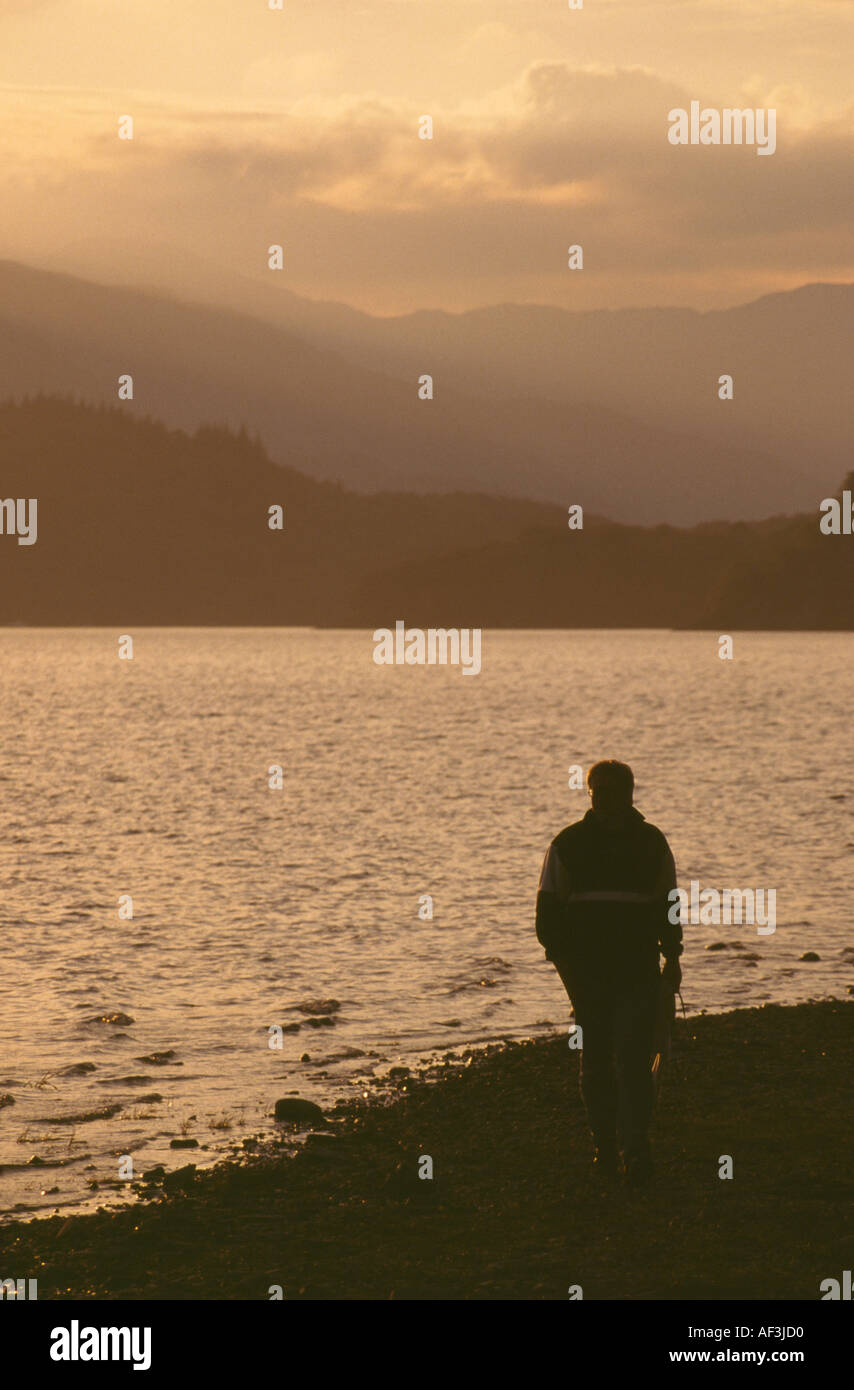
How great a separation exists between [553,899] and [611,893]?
367 millimetres

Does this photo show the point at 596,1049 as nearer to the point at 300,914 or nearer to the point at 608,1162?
the point at 608,1162

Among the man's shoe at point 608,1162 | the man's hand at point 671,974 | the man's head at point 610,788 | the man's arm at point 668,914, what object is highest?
the man's head at point 610,788

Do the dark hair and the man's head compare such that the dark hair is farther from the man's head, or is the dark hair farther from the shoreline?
the shoreline

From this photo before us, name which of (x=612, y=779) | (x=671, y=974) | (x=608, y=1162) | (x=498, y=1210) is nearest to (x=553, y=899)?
(x=612, y=779)

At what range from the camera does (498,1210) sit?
34.2ft

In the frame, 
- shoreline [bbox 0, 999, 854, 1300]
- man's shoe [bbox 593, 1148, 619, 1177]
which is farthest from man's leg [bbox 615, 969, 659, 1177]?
shoreline [bbox 0, 999, 854, 1300]

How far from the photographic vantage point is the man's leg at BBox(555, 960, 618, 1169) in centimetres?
1008

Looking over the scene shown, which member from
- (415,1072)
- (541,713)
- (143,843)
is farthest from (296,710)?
(415,1072)

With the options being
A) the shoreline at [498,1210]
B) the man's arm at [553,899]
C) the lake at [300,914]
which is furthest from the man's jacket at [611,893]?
the lake at [300,914]

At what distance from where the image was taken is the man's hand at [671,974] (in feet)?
32.8

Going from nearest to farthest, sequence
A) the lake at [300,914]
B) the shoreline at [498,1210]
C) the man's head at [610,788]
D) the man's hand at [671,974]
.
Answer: the shoreline at [498,1210]
the man's head at [610,788]
the man's hand at [671,974]
the lake at [300,914]

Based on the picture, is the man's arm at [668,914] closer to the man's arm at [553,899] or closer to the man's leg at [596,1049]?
the man's leg at [596,1049]

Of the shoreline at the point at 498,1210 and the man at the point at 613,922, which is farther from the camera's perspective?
the man at the point at 613,922
